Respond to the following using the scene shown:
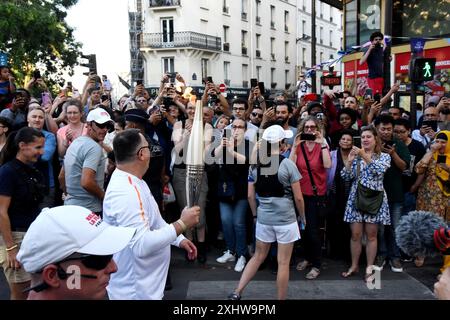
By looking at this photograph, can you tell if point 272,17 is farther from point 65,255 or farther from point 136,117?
point 65,255

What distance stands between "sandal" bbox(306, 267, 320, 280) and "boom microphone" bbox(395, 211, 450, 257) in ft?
11.5

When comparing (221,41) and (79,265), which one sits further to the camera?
(221,41)

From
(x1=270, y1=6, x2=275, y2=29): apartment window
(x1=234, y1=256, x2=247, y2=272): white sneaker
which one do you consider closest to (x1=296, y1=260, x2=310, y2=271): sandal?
(x1=234, y1=256, x2=247, y2=272): white sneaker

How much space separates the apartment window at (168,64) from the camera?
41.9m

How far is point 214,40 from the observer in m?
41.8

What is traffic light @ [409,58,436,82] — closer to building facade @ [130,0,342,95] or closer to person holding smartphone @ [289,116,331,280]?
person holding smartphone @ [289,116,331,280]

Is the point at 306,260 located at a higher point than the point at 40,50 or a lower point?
lower

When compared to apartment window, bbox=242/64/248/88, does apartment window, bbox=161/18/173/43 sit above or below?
above

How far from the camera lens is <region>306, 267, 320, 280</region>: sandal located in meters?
5.80

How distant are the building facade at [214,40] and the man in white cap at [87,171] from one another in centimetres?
3580
